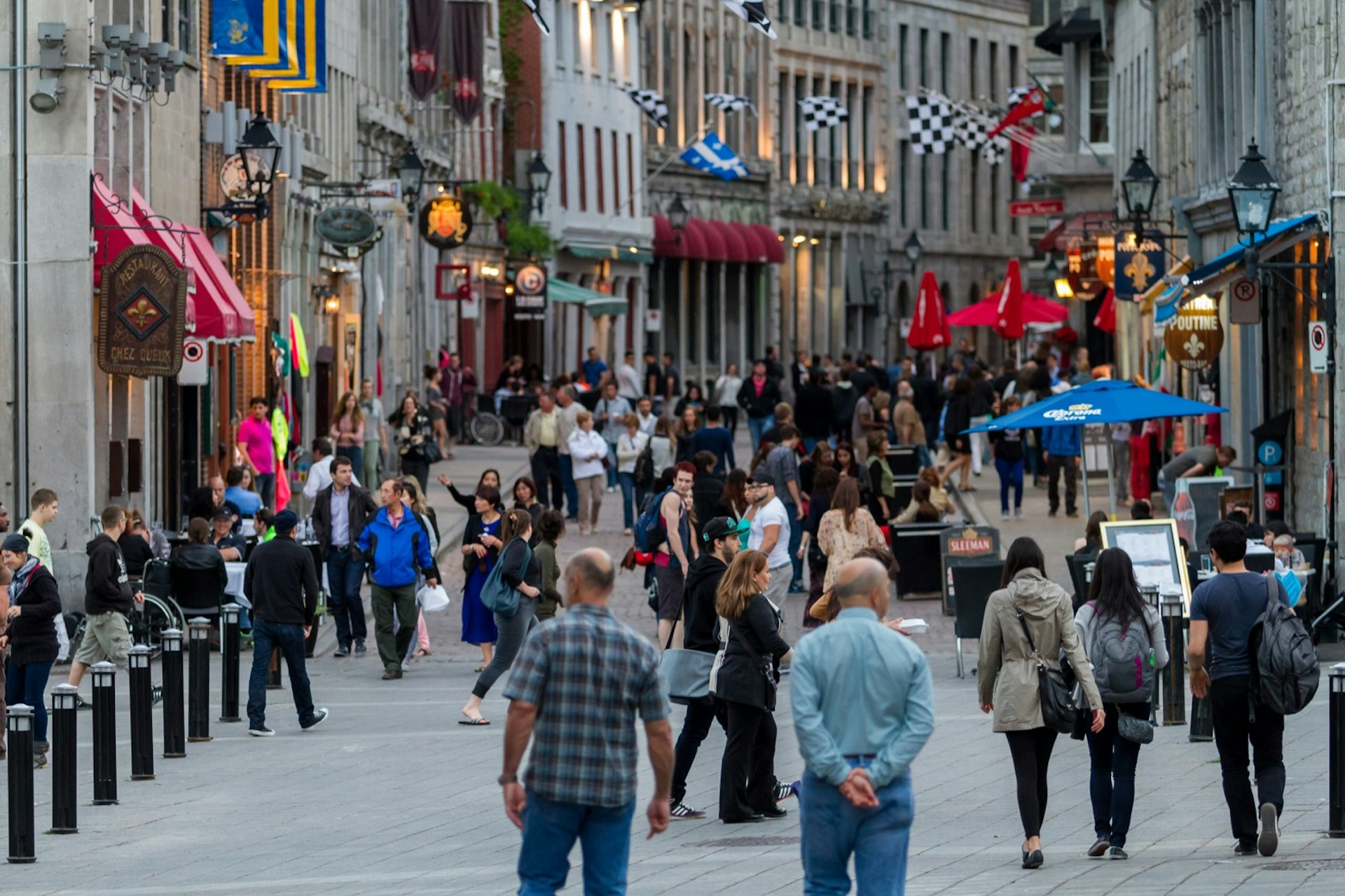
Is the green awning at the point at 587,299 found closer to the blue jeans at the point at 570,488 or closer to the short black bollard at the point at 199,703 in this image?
the blue jeans at the point at 570,488

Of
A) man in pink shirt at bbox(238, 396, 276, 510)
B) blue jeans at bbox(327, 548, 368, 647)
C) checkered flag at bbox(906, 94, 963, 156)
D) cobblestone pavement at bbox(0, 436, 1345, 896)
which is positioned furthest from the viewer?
checkered flag at bbox(906, 94, 963, 156)

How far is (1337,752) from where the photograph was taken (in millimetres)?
12180

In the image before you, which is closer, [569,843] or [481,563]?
[569,843]

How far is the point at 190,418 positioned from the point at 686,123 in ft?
152

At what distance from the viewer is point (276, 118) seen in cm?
3547

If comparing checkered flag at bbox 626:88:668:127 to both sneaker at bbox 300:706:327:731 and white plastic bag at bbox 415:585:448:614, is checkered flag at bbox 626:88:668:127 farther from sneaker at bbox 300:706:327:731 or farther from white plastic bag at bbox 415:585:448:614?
sneaker at bbox 300:706:327:731

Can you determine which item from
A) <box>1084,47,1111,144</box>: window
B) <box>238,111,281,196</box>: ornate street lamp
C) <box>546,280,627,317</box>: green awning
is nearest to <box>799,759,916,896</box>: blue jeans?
<box>238,111,281,196</box>: ornate street lamp

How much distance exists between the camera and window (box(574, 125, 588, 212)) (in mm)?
67125

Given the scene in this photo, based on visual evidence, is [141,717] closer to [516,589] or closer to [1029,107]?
[516,589]

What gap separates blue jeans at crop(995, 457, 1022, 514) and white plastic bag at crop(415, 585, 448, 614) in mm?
12940

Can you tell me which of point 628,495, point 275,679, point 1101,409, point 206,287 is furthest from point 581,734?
point 628,495

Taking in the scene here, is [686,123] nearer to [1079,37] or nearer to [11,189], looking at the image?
[1079,37]

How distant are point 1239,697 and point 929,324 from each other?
3832cm

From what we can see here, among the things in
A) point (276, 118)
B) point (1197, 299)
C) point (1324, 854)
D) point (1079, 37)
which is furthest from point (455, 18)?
point (1324, 854)
